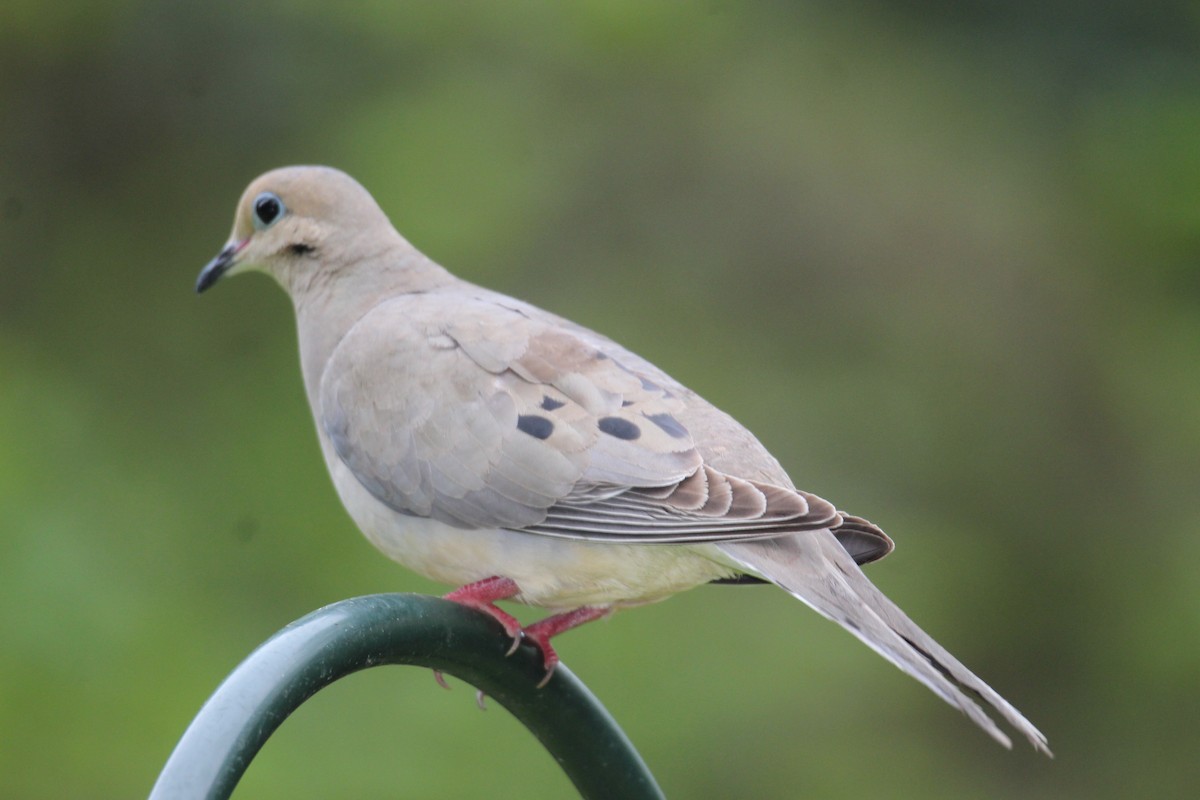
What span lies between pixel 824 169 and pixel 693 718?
198 centimetres

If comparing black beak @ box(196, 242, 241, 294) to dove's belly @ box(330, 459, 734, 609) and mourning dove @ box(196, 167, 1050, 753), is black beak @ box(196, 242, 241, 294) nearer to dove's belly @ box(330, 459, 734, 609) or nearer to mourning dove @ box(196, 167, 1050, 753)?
mourning dove @ box(196, 167, 1050, 753)

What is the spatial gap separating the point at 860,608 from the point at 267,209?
1744 millimetres

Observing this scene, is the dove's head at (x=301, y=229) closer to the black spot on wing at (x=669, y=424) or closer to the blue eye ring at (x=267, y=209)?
the blue eye ring at (x=267, y=209)

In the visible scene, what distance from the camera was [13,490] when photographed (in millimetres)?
3875

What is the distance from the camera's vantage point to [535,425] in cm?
259

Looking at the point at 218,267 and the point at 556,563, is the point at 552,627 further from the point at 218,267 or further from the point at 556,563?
the point at 218,267

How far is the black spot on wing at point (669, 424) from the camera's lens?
2547 mm

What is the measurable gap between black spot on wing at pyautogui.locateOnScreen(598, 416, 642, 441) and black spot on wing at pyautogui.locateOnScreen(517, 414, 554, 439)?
0.09m

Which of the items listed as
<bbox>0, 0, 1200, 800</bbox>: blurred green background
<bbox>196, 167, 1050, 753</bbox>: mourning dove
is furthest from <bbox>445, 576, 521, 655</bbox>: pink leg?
<bbox>0, 0, 1200, 800</bbox>: blurred green background

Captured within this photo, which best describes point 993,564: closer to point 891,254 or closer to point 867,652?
point 867,652

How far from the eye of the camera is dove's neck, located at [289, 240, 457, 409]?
122 inches

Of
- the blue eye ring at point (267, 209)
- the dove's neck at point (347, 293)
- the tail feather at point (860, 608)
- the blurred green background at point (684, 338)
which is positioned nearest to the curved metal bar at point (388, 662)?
the tail feather at point (860, 608)

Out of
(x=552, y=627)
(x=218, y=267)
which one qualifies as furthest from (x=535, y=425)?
(x=218, y=267)

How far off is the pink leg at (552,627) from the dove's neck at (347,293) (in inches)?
29.4
